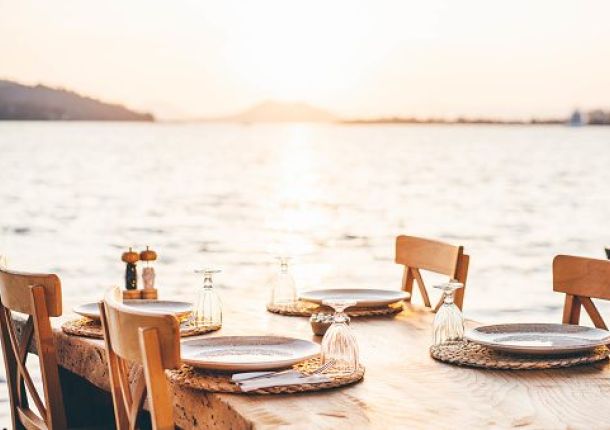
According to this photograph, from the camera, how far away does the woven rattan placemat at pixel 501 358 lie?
267cm

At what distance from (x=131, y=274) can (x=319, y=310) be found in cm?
77

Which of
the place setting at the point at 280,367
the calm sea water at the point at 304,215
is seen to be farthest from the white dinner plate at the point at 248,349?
the calm sea water at the point at 304,215

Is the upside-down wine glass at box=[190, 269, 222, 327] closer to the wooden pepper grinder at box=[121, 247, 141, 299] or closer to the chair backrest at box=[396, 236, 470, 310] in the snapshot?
the wooden pepper grinder at box=[121, 247, 141, 299]

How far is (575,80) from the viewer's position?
40.2 metres

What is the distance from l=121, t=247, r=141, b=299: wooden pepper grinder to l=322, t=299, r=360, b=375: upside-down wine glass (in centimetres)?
141

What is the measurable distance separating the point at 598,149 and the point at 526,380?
66636 mm

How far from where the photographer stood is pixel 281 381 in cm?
249

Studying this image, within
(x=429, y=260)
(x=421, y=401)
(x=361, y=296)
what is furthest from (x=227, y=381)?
(x=429, y=260)

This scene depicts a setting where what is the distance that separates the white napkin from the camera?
2.46 meters

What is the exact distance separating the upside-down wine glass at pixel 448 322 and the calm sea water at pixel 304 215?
695 centimetres

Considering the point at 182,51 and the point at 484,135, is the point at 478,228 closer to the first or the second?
the point at 182,51

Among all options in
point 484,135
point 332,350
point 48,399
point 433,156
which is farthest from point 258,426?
point 484,135

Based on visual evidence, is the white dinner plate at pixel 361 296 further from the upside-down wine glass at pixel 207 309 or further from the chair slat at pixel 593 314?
the chair slat at pixel 593 314

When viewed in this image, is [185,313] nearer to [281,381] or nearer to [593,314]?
[281,381]
